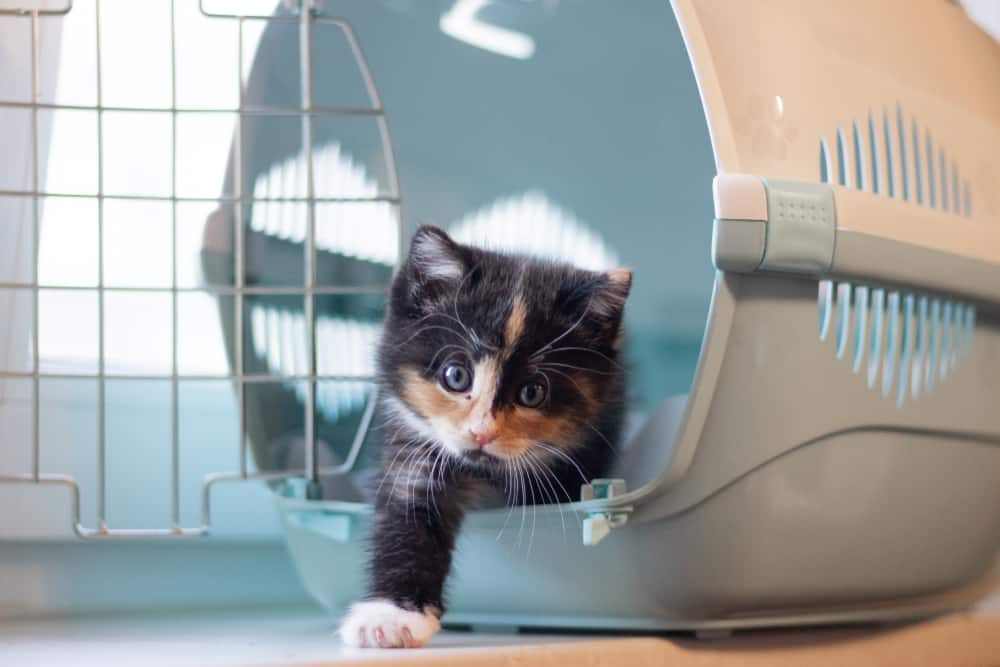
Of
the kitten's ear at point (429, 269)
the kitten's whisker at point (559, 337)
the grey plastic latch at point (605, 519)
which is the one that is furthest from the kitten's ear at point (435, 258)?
the grey plastic latch at point (605, 519)

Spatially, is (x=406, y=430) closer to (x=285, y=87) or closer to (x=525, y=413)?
(x=525, y=413)

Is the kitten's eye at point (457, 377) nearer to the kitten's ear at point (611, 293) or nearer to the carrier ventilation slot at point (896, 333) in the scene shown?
the kitten's ear at point (611, 293)

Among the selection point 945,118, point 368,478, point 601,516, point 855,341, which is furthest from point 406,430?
point 945,118

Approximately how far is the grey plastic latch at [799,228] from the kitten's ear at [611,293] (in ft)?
0.95

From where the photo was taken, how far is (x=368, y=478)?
1.22 m

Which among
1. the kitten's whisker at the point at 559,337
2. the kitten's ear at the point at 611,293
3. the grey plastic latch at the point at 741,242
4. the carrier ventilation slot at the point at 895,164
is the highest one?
the carrier ventilation slot at the point at 895,164

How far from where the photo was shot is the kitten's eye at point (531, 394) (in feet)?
3.69

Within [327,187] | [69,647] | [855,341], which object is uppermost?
[327,187]

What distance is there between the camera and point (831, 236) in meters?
0.86

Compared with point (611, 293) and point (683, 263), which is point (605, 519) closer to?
point (611, 293)

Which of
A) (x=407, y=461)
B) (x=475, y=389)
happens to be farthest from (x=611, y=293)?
(x=407, y=461)

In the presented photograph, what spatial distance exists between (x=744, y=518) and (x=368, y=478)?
47cm

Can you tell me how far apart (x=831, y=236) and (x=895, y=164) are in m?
0.17

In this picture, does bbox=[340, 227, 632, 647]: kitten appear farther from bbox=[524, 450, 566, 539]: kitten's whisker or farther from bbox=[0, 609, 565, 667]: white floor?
bbox=[0, 609, 565, 667]: white floor
